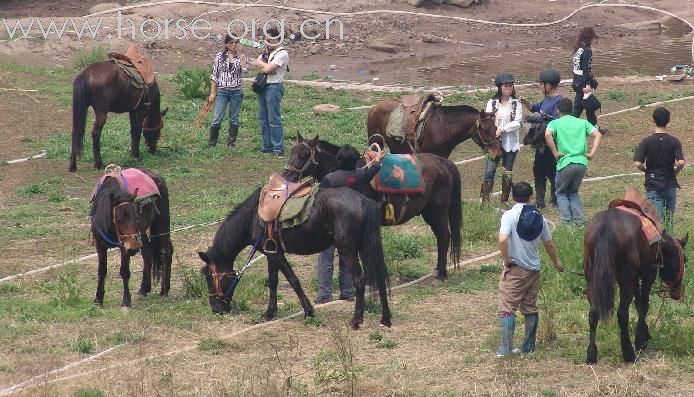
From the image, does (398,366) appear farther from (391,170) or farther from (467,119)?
(467,119)

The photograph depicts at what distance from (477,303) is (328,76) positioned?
14.6 m

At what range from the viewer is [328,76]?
25.9 metres

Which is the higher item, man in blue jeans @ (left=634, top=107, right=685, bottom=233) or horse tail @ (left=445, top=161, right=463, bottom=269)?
man in blue jeans @ (left=634, top=107, right=685, bottom=233)

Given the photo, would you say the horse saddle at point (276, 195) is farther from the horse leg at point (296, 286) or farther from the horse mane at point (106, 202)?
the horse mane at point (106, 202)

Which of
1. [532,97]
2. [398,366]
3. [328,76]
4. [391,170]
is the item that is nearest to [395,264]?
[391,170]

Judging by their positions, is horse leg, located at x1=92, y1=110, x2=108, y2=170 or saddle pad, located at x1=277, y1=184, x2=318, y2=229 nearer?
saddle pad, located at x1=277, y1=184, x2=318, y2=229

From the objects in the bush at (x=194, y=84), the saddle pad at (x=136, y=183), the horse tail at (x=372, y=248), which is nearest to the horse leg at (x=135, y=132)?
the bush at (x=194, y=84)

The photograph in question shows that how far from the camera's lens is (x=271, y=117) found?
18281 mm

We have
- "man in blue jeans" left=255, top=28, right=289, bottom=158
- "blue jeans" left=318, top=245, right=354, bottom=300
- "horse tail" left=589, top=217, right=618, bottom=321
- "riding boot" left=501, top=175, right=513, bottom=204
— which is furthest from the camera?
"man in blue jeans" left=255, top=28, right=289, bottom=158

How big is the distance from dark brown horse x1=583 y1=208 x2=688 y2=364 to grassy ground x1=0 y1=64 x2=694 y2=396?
0.41m

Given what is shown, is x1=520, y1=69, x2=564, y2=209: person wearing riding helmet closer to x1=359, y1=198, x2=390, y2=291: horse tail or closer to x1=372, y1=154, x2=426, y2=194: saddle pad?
x1=372, y1=154, x2=426, y2=194: saddle pad

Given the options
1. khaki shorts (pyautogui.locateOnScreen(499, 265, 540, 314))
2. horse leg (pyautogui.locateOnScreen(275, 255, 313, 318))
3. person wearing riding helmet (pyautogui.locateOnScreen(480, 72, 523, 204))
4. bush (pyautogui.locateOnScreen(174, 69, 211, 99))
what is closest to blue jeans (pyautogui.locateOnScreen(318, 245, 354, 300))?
horse leg (pyautogui.locateOnScreen(275, 255, 313, 318))

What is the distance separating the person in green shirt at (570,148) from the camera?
1345 centimetres

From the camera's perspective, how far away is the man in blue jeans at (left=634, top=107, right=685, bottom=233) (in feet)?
39.8
